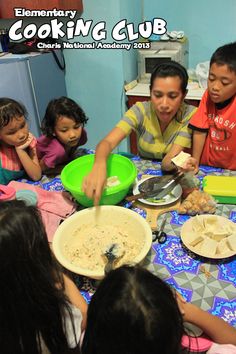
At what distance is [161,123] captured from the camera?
4.92 ft

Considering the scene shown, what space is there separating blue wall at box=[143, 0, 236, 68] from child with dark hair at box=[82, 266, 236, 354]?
2.63 m

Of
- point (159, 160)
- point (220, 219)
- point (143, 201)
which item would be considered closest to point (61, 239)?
point (143, 201)

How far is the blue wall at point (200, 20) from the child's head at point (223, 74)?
4.91ft

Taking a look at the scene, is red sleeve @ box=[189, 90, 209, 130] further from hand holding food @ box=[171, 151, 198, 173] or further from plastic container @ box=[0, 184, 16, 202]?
plastic container @ box=[0, 184, 16, 202]

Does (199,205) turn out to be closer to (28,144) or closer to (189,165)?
(189,165)

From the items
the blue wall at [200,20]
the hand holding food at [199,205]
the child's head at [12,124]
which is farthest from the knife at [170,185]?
the blue wall at [200,20]

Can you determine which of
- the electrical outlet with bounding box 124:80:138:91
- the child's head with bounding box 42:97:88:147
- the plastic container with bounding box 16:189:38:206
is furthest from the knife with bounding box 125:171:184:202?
the electrical outlet with bounding box 124:80:138:91

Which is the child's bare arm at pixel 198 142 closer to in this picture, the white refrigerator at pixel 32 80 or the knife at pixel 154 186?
the knife at pixel 154 186

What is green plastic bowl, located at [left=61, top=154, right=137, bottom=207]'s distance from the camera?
1.08 m

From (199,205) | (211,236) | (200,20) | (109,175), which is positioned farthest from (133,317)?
(200,20)

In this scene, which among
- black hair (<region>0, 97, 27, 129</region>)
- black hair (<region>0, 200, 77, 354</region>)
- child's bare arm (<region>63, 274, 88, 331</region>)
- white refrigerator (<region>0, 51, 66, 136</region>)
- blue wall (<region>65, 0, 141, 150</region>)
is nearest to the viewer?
black hair (<region>0, 200, 77, 354</region>)

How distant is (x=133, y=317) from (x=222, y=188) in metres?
0.75

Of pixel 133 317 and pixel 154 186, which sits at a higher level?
pixel 133 317

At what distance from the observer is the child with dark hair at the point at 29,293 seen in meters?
0.63
